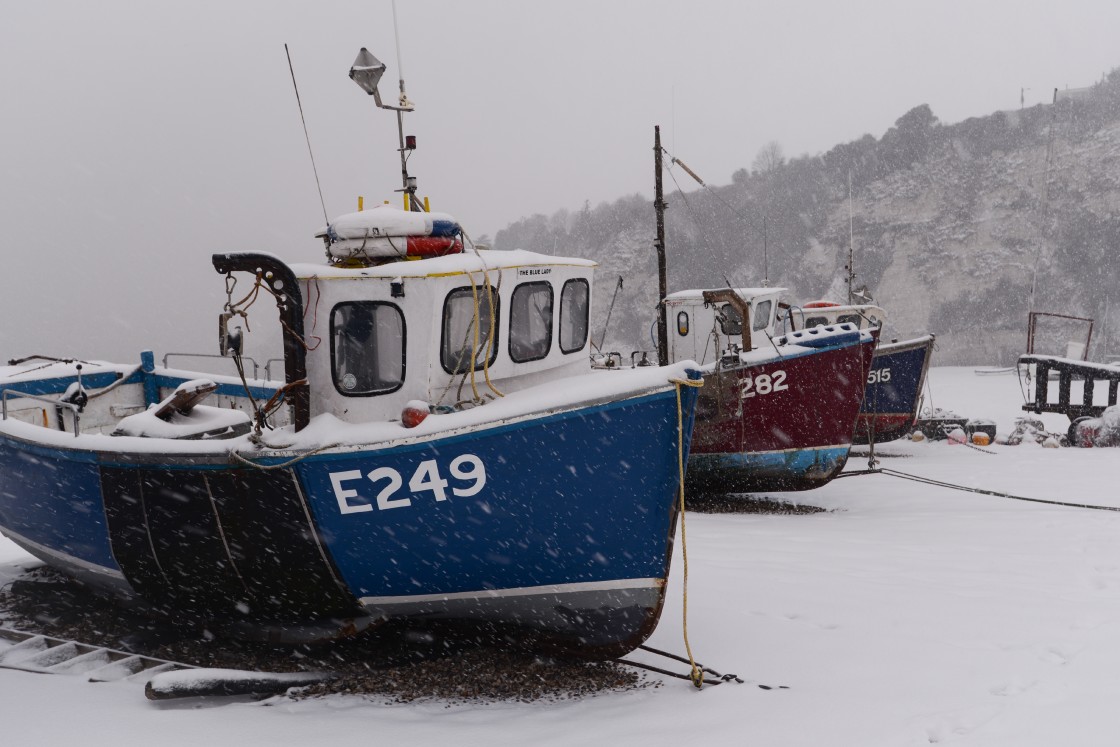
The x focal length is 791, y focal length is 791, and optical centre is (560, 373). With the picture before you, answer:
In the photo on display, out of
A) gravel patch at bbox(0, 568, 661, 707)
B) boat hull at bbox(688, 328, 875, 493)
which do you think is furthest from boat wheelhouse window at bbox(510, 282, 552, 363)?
boat hull at bbox(688, 328, 875, 493)

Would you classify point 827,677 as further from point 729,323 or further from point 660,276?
point 660,276

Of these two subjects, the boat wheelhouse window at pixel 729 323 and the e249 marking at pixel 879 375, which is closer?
the boat wheelhouse window at pixel 729 323

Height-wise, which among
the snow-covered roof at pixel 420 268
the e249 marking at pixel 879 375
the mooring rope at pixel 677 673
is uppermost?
the snow-covered roof at pixel 420 268

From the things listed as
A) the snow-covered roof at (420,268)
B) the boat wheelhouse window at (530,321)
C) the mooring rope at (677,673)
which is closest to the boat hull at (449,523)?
the mooring rope at (677,673)

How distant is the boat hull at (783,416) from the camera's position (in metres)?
10.9

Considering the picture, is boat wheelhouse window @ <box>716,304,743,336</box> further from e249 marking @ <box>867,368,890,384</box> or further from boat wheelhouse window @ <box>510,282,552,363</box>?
e249 marking @ <box>867,368,890,384</box>

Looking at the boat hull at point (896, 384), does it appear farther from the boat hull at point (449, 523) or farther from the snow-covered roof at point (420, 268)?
the boat hull at point (449, 523)

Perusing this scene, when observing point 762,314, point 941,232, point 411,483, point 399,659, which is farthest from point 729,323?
point 941,232

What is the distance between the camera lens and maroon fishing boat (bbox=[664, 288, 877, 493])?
1088 centimetres

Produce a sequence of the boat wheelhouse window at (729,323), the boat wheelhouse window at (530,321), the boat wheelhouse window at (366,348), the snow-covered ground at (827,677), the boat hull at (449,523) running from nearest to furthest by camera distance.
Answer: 1. the snow-covered ground at (827,677)
2. the boat hull at (449,523)
3. the boat wheelhouse window at (366,348)
4. the boat wheelhouse window at (530,321)
5. the boat wheelhouse window at (729,323)

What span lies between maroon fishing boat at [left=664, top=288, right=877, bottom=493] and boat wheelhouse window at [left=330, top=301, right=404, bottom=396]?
6.10 metres

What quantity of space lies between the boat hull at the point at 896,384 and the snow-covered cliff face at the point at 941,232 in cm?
2397

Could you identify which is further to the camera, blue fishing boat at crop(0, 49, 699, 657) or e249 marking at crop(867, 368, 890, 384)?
e249 marking at crop(867, 368, 890, 384)

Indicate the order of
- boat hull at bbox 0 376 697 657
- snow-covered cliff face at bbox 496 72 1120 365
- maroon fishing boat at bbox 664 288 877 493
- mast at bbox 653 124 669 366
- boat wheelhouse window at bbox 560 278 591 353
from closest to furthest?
boat hull at bbox 0 376 697 657
boat wheelhouse window at bbox 560 278 591 353
maroon fishing boat at bbox 664 288 877 493
mast at bbox 653 124 669 366
snow-covered cliff face at bbox 496 72 1120 365
